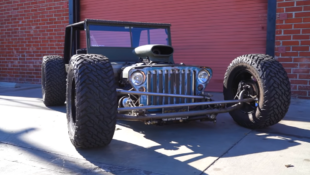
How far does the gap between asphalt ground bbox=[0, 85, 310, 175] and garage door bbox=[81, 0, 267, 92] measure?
280cm

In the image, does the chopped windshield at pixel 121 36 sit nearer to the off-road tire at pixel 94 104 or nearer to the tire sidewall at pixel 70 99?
the tire sidewall at pixel 70 99

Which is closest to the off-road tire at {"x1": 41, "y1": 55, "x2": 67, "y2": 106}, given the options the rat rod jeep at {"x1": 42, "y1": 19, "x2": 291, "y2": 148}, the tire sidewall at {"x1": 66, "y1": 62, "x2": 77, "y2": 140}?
the rat rod jeep at {"x1": 42, "y1": 19, "x2": 291, "y2": 148}

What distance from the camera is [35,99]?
7082 mm

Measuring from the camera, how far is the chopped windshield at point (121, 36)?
4691mm

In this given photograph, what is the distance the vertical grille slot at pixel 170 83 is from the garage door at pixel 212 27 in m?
3.62

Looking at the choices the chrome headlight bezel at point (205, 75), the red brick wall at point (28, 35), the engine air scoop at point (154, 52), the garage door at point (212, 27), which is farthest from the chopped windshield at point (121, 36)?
the red brick wall at point (28, 35)

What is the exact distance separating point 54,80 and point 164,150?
3.21 metres

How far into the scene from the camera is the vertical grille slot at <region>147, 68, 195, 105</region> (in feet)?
12.1

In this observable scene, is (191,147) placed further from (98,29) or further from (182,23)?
(182,23)

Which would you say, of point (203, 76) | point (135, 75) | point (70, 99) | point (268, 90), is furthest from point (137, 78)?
Result: point (268, 90)

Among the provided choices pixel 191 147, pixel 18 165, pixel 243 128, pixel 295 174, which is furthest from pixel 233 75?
pixel 18 165

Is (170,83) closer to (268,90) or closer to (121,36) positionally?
(268,90)

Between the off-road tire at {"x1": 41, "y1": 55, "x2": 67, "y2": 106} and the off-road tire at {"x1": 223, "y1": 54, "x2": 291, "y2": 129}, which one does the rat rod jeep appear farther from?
the off-road tire at {"x1": 41, "y1": 55, "x2": 67, "y2": 106}

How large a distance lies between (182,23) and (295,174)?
580 centimetres
